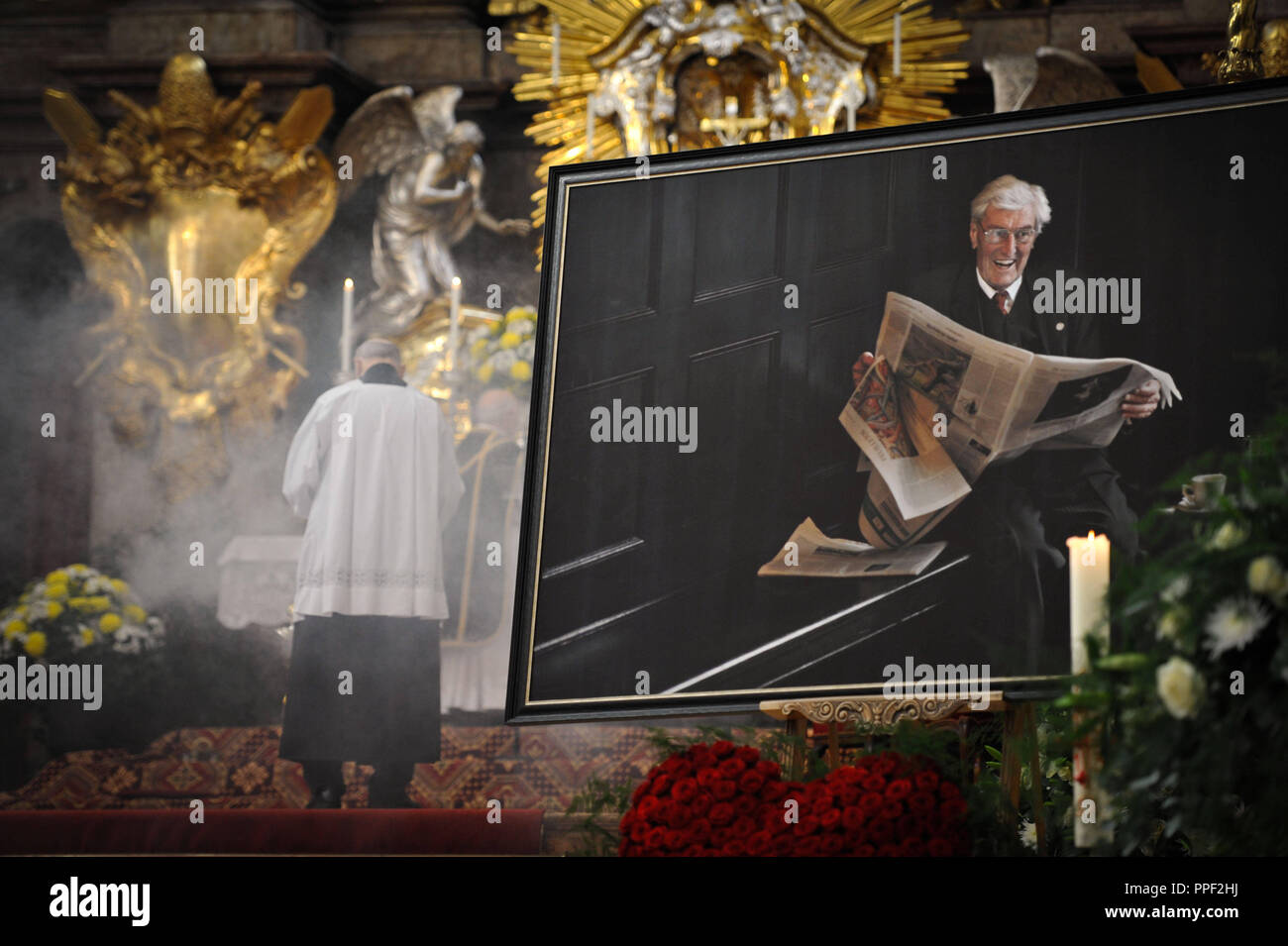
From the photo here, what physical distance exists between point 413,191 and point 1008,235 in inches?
159

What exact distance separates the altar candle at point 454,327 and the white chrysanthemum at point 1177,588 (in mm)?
4800

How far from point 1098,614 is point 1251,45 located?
11.2 ft

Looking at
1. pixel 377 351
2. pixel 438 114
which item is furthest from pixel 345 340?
pixel 438 114

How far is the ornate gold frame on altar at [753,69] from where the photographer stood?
6.62 m

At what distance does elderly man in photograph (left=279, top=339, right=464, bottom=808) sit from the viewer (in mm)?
6219

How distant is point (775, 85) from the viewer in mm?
6668

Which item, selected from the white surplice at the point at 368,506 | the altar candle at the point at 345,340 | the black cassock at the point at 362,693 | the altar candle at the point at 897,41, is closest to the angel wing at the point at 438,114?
the altar candle at the point at 345,340

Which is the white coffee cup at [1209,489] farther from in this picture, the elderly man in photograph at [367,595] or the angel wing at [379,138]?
the angel wing at [379,138]

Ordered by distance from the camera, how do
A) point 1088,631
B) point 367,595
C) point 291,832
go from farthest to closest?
1. point 367,595
2. point 291,832
3. point 1088,631

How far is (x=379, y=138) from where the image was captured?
7.14 m

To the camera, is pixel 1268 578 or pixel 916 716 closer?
pixel 1268 578

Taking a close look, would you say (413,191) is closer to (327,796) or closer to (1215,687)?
(327,796)

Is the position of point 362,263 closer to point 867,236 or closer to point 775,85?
point 775,85
